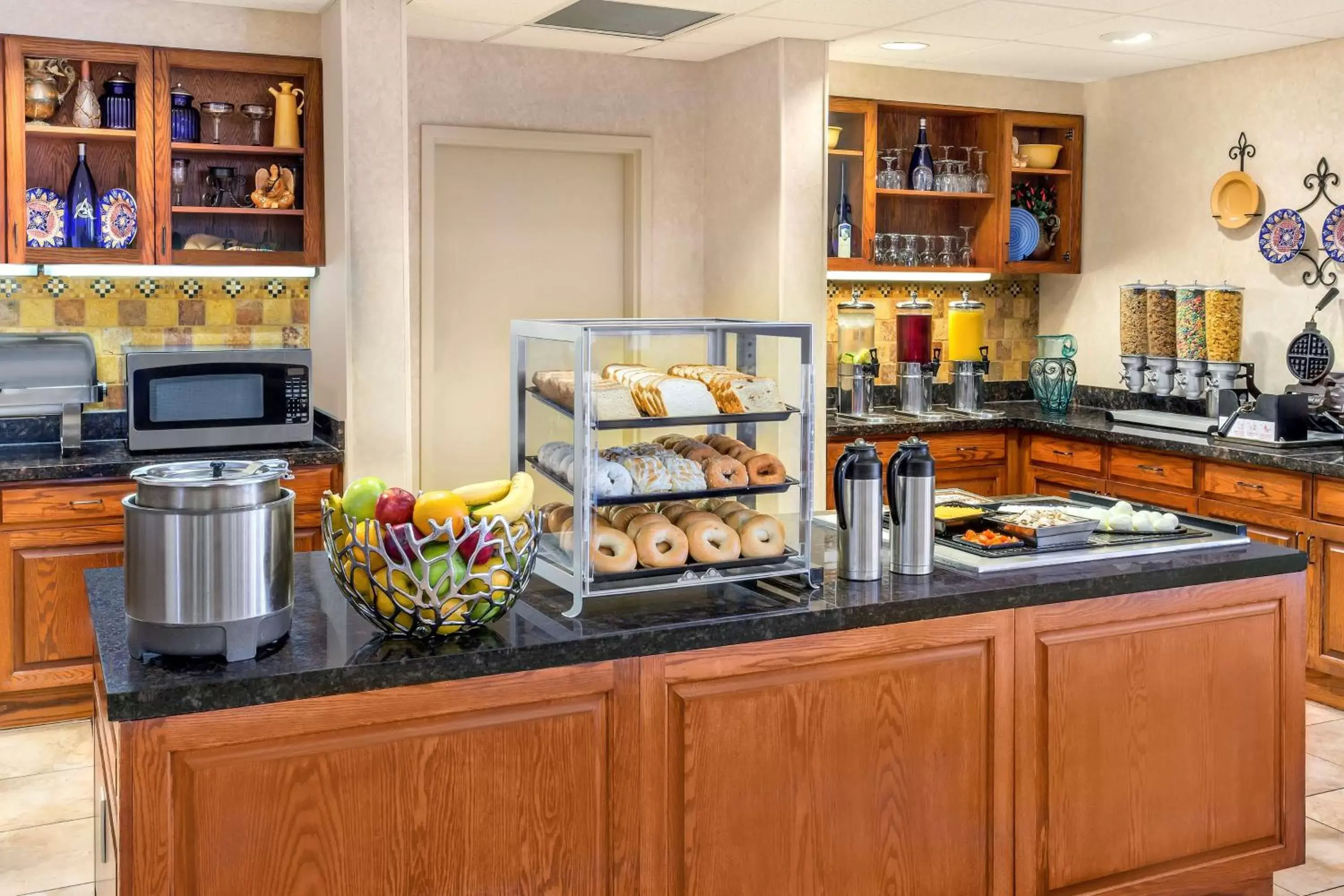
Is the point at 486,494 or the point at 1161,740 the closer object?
the point at 486,494

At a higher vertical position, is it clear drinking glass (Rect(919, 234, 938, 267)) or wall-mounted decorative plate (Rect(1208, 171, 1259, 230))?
wall-mounted decorative plate (Rect(1208, 171, 1259, 230))

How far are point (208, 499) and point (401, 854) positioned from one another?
2.18 feet

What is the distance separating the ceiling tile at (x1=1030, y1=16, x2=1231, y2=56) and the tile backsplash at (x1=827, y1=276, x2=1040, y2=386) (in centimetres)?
140

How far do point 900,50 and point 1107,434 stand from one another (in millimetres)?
1826

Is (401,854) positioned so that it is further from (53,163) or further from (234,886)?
(53,163)

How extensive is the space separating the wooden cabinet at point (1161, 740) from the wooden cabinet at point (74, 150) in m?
3.42

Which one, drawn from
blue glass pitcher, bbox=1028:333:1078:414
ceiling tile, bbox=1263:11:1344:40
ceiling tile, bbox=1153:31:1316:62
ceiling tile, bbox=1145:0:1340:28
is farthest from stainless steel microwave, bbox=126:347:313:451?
ceiling tile, bbox=1263:11:1344:40

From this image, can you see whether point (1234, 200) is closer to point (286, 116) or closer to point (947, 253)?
point (947, 253)

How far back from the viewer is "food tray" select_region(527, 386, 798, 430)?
7.54ft

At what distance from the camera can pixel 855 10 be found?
458 centimetres

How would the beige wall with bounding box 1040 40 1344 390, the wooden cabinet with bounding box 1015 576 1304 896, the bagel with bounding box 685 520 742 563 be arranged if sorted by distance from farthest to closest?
the beige wall with bounding box 1040 40 1344 390, the wooden cabinet with bounding box 1015 576 1304 896, the bagel with bounding box 685 520 742 563

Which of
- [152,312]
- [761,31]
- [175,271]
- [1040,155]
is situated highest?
[761,31]

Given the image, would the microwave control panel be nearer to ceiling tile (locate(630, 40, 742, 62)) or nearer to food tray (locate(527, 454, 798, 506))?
ceiling tile (locate(630, 40, 742, 62))

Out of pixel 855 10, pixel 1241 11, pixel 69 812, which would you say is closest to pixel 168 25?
pixel 855 10
